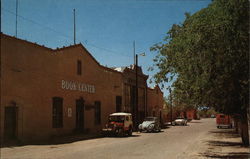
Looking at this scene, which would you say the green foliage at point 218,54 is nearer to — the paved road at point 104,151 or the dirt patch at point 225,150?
the dirt patch at point 225,150

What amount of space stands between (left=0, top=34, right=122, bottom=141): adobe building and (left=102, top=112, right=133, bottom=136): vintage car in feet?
11.4

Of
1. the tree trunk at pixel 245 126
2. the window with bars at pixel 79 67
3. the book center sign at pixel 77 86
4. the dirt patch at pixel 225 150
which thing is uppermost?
the window with bars at pixel 79 67

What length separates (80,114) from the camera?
28.7 m

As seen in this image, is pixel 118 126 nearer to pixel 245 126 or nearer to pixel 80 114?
pixel 80 114

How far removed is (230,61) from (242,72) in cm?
80

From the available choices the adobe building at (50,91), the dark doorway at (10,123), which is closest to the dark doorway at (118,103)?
the adobe building at (50,91)

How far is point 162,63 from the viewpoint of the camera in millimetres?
16094

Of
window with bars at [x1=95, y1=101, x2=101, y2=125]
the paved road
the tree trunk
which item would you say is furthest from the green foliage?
window with bars at [x1=95, y1=101, x2=101, y2=125]

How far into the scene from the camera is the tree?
11.9 metres

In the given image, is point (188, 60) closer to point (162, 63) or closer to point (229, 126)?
point (162, 63)

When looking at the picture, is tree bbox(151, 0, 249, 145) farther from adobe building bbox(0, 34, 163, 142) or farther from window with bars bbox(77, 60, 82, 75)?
window with bars bbox(77, 60, 82, 75)

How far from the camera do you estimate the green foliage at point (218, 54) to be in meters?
11.9

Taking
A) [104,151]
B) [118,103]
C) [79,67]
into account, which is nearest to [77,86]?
[79,67]

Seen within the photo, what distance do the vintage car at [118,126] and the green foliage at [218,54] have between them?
12.8 metres
